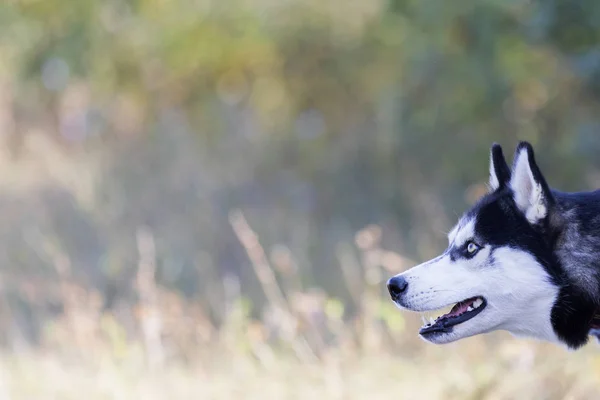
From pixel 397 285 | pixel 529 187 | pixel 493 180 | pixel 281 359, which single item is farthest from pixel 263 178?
pixel 529 187

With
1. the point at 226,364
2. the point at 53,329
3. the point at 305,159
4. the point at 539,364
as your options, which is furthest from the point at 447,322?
the point at 305,159

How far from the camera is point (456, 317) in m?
3.55

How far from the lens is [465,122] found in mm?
8383

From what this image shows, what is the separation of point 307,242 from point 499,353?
3.36 meters

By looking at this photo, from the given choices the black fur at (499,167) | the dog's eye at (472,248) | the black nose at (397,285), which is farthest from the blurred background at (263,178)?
the black fur at (499,167)

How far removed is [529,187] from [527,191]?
0.03 meters

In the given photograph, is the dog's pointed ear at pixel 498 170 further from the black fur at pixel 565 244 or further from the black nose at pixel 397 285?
the black nose at pixel 397 285

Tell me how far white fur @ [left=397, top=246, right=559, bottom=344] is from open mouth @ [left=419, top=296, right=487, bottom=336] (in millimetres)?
17

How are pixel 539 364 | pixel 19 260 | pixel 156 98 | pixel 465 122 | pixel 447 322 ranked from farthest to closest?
1. pixel 156 98
2. pixel 465 122
3. pixel 19 260
4. pixel 539 364
5. pixel 447 322

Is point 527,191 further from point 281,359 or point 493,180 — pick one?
point 281,359

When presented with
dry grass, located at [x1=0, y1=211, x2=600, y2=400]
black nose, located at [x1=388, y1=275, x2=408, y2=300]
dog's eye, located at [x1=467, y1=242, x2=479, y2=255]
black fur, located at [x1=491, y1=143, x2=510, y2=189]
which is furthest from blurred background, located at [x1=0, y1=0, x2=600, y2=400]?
black fur, located at [x1=491, y1=143, x2=510, y2=189]

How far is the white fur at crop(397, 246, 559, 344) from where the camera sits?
3.46 metres

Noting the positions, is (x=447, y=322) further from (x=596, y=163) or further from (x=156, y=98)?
(x=156, y=98)

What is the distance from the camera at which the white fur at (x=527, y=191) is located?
3.44 m
